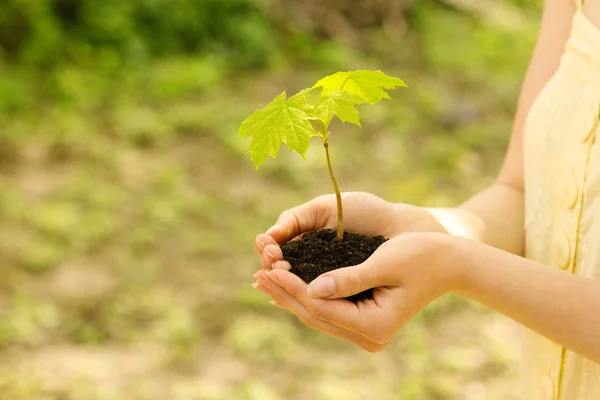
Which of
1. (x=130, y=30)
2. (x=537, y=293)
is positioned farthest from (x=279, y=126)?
(x=130, y=30)

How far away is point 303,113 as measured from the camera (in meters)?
1.29

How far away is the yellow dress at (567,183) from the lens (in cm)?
136

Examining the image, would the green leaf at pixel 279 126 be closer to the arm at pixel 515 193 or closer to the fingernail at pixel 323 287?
the fingernail at pixel 323 287

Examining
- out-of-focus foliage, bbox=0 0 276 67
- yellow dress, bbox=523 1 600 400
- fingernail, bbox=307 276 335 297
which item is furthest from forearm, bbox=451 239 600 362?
out-of-focus foliage, bbox=0 0 276 67

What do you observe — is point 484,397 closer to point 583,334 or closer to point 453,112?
point 583,334

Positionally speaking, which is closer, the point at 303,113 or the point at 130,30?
the point at 303,113

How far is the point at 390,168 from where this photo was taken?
5.14 meters

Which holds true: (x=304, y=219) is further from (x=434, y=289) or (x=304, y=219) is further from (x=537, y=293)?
(x=537, y=293)

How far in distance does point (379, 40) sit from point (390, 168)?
2.73m

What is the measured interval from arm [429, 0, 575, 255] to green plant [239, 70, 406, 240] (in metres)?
0.40

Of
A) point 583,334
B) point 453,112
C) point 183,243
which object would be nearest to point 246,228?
point 183,243

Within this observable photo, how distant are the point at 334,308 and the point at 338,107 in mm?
406

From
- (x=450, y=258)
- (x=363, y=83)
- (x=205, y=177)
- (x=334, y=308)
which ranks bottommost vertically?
(x=334, y=308)

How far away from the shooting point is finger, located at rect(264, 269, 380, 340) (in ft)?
4.14
